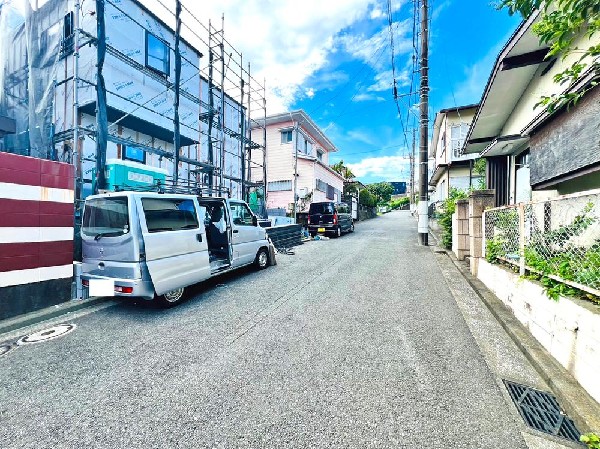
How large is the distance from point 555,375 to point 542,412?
55 centimetres

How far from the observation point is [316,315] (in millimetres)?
3982

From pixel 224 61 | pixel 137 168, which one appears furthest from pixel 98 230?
pixel 224 61

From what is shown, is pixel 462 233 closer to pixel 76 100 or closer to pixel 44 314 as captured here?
pixel 44 314

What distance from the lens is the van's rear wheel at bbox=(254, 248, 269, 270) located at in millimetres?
7016

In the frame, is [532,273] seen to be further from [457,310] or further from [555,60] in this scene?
[555,60]

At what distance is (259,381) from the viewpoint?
2.43 metres

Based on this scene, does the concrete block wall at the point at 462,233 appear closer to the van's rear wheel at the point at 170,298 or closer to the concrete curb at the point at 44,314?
the van's rear wheel at the point at 170,298

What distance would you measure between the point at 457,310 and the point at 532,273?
3.76ft

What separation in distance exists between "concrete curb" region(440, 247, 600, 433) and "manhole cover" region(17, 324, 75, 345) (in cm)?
538

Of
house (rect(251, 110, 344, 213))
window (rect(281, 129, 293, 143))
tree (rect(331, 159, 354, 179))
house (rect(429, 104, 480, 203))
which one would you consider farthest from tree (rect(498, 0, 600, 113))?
tree (rect(331, 159, 354, 179))

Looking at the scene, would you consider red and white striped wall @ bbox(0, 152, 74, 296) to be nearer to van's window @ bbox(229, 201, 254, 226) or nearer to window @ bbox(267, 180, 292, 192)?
van's window @ bbox(229, 201, 254, 226)

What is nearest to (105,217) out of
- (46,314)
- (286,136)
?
(46,314)

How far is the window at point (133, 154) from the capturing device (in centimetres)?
1022

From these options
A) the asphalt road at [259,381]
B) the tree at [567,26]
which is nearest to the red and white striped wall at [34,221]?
the asphalt road at [259,381]
